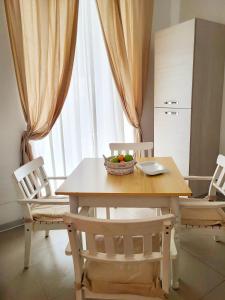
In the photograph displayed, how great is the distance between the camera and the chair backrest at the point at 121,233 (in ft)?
2.98

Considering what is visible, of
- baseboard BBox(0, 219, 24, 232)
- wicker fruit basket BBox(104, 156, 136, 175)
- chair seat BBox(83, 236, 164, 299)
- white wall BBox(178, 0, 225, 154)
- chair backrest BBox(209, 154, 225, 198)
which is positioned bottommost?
baseboard BBox(0, 219, 24, 232)

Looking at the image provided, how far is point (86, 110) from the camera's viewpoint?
108 inches

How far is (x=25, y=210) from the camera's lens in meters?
1.78

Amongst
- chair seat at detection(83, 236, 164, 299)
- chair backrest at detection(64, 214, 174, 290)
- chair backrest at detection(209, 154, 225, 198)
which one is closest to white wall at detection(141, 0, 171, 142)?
chair backrest at detection(209, 154, 225, 198)

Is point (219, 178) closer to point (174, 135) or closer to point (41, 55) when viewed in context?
point (174, 135)

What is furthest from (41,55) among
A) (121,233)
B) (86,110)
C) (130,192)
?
(121,233)

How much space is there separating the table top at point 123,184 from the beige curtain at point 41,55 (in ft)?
3.06

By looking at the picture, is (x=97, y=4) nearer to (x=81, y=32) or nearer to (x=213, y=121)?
(x=81, y=32)

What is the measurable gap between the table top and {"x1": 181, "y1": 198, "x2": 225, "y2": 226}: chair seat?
12.3 inches

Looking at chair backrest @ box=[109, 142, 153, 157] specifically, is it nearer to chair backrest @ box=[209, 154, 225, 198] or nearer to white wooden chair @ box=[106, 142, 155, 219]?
white wooden chair @ box=[106, 142, 155, 219]

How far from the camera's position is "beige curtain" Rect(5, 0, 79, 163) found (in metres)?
2.26

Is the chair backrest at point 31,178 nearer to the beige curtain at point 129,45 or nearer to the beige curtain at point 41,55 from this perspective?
the beige curtain at point 41,55

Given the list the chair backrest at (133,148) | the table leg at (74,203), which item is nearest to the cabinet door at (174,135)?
the chair backrest at (133,148)

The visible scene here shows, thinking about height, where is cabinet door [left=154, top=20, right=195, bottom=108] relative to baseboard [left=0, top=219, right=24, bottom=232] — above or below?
above
